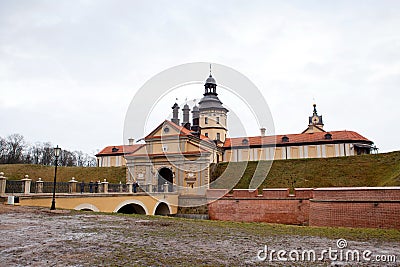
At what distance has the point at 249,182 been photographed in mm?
29984

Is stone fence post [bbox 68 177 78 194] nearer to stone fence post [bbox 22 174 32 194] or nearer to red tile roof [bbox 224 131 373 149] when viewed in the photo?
stone fence post [bbox 22 174 32 194]

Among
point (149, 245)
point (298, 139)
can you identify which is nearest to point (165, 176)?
point (298, 139)

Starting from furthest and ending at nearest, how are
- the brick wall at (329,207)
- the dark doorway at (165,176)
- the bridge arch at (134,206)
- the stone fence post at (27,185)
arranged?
the dark doorway at (165,176) → the bridge arch at (134,206) → the stone fence post at (27,185) → the brick wall at (329,207)

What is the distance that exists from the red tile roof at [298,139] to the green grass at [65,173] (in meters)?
15.4

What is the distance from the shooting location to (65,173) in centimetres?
3959

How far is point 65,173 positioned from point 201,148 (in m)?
18.7

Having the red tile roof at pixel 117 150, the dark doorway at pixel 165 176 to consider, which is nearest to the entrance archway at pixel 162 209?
the dark doorway at pixel 165 176

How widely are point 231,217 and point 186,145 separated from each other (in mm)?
11045

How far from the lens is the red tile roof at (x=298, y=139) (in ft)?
131

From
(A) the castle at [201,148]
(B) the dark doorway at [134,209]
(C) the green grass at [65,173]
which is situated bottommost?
(B) the dark doorway at [134,209]

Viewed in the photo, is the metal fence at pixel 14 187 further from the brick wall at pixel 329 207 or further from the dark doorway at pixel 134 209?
the brick wall at pixel 329 207

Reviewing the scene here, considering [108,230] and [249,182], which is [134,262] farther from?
[249,182]

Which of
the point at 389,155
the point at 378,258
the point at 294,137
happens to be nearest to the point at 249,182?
the point at 389,155

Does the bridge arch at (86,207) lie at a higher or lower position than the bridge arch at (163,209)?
→ higher
